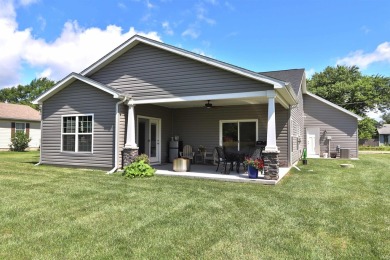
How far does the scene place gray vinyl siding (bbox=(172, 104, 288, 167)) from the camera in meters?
11.0

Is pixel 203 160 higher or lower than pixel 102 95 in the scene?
lower

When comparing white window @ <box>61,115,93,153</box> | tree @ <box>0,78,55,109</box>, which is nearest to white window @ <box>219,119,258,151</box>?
white window @ <box>61,115,93,153</box>

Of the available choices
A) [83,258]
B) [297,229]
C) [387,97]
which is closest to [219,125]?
[297,229]

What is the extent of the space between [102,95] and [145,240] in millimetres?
7257

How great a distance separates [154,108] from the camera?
11.5m

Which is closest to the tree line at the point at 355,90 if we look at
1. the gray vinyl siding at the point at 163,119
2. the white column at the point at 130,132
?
the gray vinyl siding at the point at 163,119

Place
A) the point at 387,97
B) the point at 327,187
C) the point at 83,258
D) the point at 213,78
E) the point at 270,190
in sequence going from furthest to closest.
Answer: the point at 387,97, the point at 213,78, the point at 327,187, the point at 270,190, the point at 83,258

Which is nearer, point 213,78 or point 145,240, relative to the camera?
point 145,240

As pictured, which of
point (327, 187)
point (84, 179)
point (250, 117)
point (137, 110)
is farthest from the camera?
point (250, 117)

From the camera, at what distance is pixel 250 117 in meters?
11.5

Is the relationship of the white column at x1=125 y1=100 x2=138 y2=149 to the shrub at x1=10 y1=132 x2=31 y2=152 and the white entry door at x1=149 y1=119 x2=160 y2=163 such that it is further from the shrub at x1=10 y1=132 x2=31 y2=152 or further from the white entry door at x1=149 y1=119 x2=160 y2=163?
the shrub at x1=10 y1=132 x2=31 y2=152

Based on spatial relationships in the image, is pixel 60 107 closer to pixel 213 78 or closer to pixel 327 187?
pixel 213 78

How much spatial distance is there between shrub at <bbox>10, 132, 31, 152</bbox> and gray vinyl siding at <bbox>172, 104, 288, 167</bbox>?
15.5 m

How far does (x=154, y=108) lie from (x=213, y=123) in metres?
2.70
